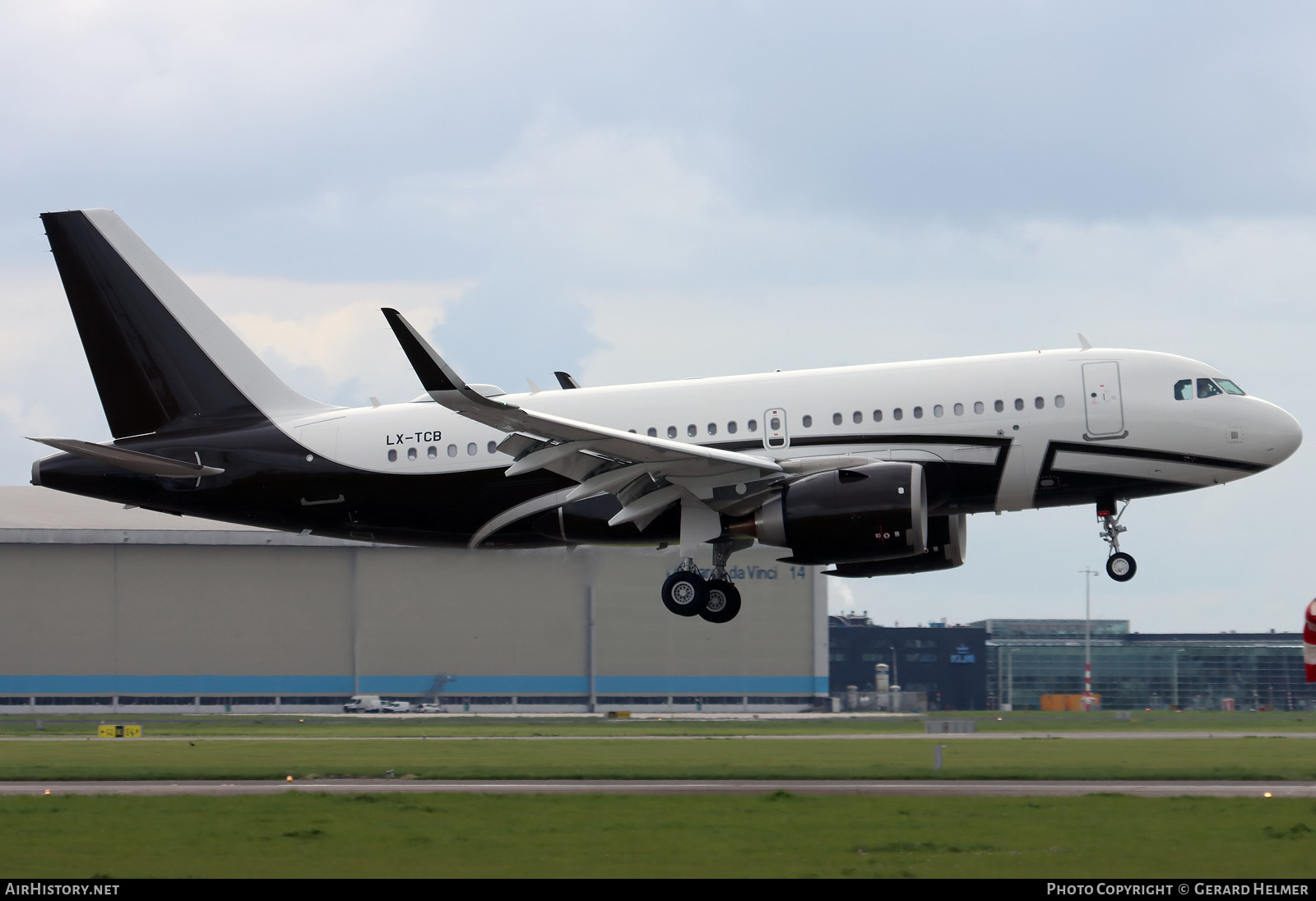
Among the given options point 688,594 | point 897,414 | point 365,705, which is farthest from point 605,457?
point 365,705

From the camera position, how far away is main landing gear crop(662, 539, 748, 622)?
3606 centimetres

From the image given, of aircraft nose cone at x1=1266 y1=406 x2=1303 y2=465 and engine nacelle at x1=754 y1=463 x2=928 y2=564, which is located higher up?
aircraft nose cone at x1=1266 y1=406 x2=1303 y2=465

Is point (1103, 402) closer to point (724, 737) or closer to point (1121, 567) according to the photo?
point (1121, 567)

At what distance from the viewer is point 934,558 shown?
3869 centimetres

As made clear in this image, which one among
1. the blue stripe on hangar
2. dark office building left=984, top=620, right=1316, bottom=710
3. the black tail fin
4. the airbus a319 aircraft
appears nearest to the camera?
the airbus a319 aircraft

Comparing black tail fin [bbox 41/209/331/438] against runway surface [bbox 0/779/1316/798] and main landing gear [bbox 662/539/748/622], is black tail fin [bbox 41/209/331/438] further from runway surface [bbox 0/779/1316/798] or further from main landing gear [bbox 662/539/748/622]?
main landing gear [bbox 662/539/748/622]

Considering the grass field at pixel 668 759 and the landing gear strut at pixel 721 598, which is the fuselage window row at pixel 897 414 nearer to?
the landing gear strut at pixel 721 598

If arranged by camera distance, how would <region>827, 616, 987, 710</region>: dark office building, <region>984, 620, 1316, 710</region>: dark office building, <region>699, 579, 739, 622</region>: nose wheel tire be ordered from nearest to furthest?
1. <region>699, 579, 739, 622</region>: nose wheel tire
2. <region>984, 620, 1316, 710</region>: dark office building
3. <region>827, 616, 987, 710</region>: dark office building

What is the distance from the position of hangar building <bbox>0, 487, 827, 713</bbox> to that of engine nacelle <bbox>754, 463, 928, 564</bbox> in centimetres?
7601

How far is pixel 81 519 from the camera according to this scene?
395ft

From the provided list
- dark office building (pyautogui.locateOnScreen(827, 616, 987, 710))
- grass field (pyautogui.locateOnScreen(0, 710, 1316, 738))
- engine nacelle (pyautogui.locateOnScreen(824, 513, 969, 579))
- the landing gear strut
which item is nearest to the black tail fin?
the landing gear strut

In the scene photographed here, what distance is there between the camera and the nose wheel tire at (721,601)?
119 ft

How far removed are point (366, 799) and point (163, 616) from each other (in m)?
89.5

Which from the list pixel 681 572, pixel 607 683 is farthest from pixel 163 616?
pixel 681 572
